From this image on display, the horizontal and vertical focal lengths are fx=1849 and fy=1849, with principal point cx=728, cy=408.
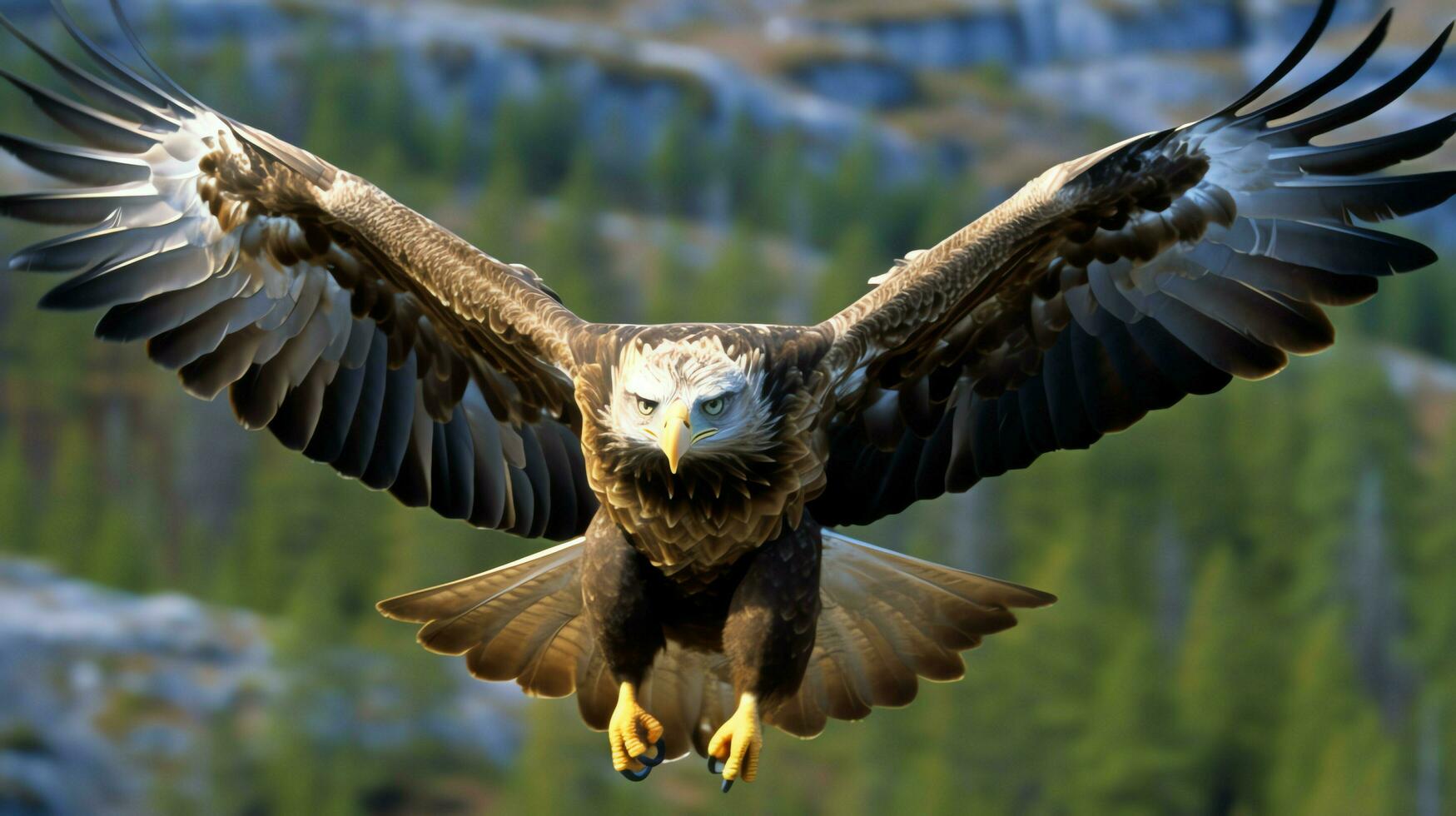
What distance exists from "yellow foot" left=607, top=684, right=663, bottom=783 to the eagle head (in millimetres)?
851

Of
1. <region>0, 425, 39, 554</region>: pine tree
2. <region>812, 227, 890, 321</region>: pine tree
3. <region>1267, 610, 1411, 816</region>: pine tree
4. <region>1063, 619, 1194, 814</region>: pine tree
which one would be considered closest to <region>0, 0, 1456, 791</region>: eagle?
<region>1267, 610, 1411, 816</region>: pine tree

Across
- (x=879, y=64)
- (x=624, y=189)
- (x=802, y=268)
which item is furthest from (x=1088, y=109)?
(x=624, y=189)

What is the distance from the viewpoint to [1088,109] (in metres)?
58.8

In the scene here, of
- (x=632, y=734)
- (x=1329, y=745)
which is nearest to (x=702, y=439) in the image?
(x=632, y=734)

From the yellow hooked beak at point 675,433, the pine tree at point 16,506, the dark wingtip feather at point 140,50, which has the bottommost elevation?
the yellow hooked beak at point 675,433

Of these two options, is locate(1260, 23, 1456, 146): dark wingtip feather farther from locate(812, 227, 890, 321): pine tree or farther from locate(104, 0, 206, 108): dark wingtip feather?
locate(812, 227, 890, 321): pine tree

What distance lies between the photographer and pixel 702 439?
4.93 meters

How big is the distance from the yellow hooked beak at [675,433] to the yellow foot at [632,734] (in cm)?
105

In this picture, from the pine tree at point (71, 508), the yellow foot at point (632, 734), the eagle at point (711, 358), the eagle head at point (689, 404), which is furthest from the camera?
the pine tree at point (71, 508)

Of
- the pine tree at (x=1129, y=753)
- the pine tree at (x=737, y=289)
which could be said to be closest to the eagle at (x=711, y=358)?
the pine tree at (x=1129, y=753)

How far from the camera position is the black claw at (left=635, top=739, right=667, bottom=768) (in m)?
5.56

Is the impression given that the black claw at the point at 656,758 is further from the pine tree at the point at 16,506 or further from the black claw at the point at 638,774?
the pine tree at the point at 16,506

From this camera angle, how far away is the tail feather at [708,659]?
6074mm

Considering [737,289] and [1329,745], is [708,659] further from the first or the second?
[737,289]
